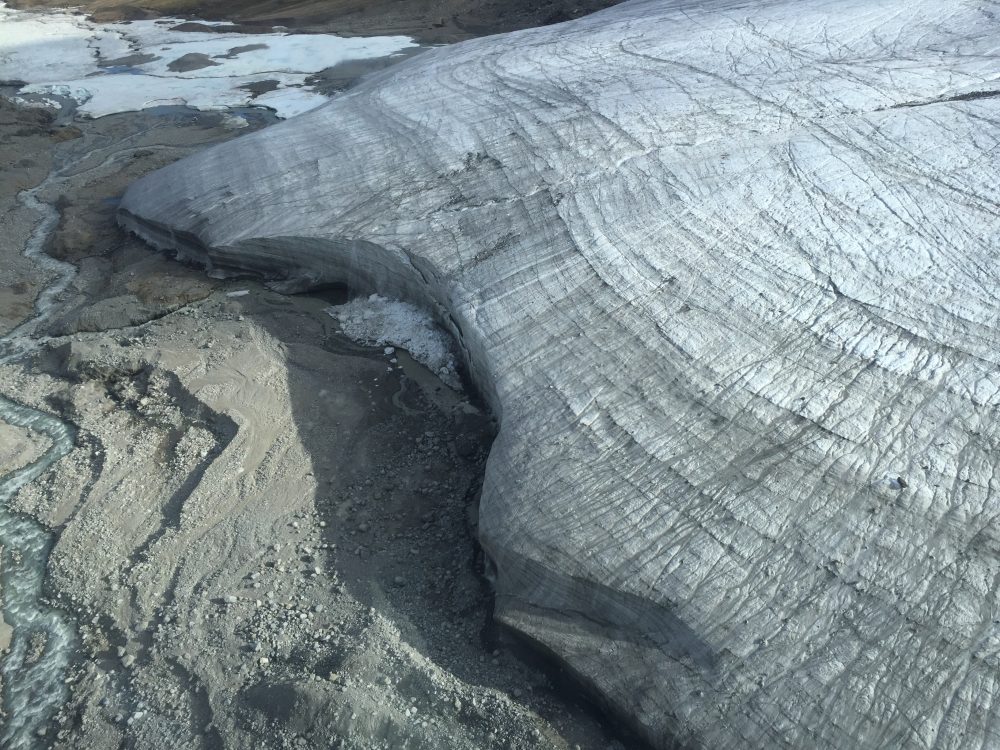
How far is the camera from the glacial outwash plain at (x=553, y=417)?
1919mm

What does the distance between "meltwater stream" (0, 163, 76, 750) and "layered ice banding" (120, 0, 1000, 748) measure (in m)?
1.15

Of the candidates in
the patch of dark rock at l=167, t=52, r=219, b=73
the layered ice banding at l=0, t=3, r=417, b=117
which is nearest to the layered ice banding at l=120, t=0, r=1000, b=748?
the layered ice banding at l=0, t=3, r=417, b=117

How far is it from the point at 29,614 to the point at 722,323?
7.24ft

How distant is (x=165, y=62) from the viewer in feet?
25.1

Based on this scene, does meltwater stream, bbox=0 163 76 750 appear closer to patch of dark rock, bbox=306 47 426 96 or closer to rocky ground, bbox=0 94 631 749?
rocky ground, bbox=0 94 631 749

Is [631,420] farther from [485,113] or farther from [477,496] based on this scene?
[485,113]

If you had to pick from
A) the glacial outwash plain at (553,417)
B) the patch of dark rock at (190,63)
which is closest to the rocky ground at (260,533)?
the glacial outwash plain at (553,417)

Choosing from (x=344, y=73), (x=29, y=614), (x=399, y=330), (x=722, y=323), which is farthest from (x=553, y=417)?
(x=344, y=73)

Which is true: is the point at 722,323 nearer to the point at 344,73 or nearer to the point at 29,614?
the point at 29,614

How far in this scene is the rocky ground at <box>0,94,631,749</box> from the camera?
80.8 inches

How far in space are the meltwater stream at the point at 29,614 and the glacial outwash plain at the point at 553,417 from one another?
0.04 ft

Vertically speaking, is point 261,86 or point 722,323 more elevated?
point 722,323

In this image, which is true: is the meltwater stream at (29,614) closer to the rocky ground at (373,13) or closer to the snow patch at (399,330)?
the snow patch at (399,330)

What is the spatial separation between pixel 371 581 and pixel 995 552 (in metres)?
1.56
